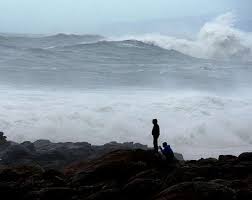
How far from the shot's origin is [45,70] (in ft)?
112

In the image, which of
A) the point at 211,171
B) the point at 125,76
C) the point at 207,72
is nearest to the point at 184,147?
the point at 211,171

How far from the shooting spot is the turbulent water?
62.7 feet

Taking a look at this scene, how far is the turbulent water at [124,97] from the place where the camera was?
1911 cm

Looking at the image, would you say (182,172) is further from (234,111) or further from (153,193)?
(234,111)

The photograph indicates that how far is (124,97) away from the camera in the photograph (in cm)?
2547

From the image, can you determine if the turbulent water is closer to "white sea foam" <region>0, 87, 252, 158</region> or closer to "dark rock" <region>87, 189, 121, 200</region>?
"white sea foam" <region>0, 87, 252, 158</region>

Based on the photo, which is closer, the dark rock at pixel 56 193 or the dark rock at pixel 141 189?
the dark rock at pixel 141 189

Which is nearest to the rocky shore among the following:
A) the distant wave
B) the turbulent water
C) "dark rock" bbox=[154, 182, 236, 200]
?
"dark rock" bbox=[154, 182, 236, 200]

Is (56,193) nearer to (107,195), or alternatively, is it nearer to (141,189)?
(107,195)

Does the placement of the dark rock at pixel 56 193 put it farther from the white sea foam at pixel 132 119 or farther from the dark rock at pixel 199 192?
the white sea foam at pixel 132 119

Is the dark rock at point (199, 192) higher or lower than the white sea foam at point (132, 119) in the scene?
higher

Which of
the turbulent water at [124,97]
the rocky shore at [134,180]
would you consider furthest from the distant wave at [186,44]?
the rocky shore at [134,180]

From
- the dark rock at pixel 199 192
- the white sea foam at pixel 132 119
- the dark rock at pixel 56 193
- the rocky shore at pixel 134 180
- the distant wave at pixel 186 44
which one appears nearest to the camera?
the dark rock at pixel 199 192

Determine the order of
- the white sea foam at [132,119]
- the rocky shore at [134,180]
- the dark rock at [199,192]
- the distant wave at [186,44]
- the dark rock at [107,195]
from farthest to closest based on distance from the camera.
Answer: the distant wave at [186,44]
the white sea foam at [132,119]
the dark rock at [107,195]
the rocky shore at [134,180]
the dark rock at [199,192]
